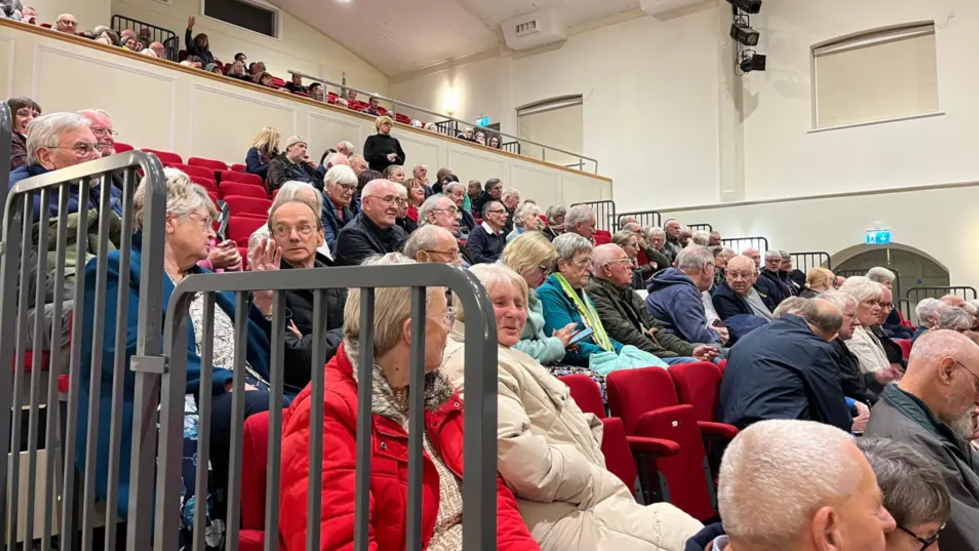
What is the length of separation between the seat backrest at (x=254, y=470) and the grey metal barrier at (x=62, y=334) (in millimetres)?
192

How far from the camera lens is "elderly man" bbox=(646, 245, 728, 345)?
12.4 ft

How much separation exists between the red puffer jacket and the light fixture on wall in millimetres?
11961

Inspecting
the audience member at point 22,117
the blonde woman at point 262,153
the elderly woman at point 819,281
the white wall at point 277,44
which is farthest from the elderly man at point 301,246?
the white wall at point 277,44

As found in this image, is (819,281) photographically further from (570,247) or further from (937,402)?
(937,402)

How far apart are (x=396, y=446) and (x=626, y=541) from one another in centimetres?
66

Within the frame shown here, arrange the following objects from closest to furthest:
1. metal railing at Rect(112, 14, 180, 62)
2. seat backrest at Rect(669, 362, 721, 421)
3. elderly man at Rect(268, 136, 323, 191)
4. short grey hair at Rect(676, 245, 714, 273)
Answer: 1. seat backrest at Rect(669, 362, 721, 421)
2. short grey hair at Rect(676, 245, 714, 273)
3. elderly man at Rect(268, 136, 323, 191)
4. metal railing at Rect(112, 14, 180, 62)

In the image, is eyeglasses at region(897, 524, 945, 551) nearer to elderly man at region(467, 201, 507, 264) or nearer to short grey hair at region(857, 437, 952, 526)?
short grey hair at region(857, 437, 952, 526)

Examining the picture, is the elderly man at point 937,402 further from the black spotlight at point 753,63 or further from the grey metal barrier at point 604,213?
the grey metal barrier at point 604,213

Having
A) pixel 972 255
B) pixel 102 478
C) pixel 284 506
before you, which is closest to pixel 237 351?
pixel 284 506

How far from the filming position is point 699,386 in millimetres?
2811

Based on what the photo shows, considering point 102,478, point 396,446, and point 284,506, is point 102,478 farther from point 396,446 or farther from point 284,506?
point 396,446

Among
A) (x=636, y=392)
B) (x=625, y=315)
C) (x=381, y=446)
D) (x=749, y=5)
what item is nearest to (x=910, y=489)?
(x=381, y=446)

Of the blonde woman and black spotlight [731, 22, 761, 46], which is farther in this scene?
black spotlight [731, 22, 761, 46]

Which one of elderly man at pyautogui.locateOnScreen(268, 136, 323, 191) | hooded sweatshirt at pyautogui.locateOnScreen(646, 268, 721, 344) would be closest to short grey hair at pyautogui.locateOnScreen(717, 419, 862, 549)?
hooded sweatshirt at pyautogui.locateOnScreen(646, 268, 721, 344)
